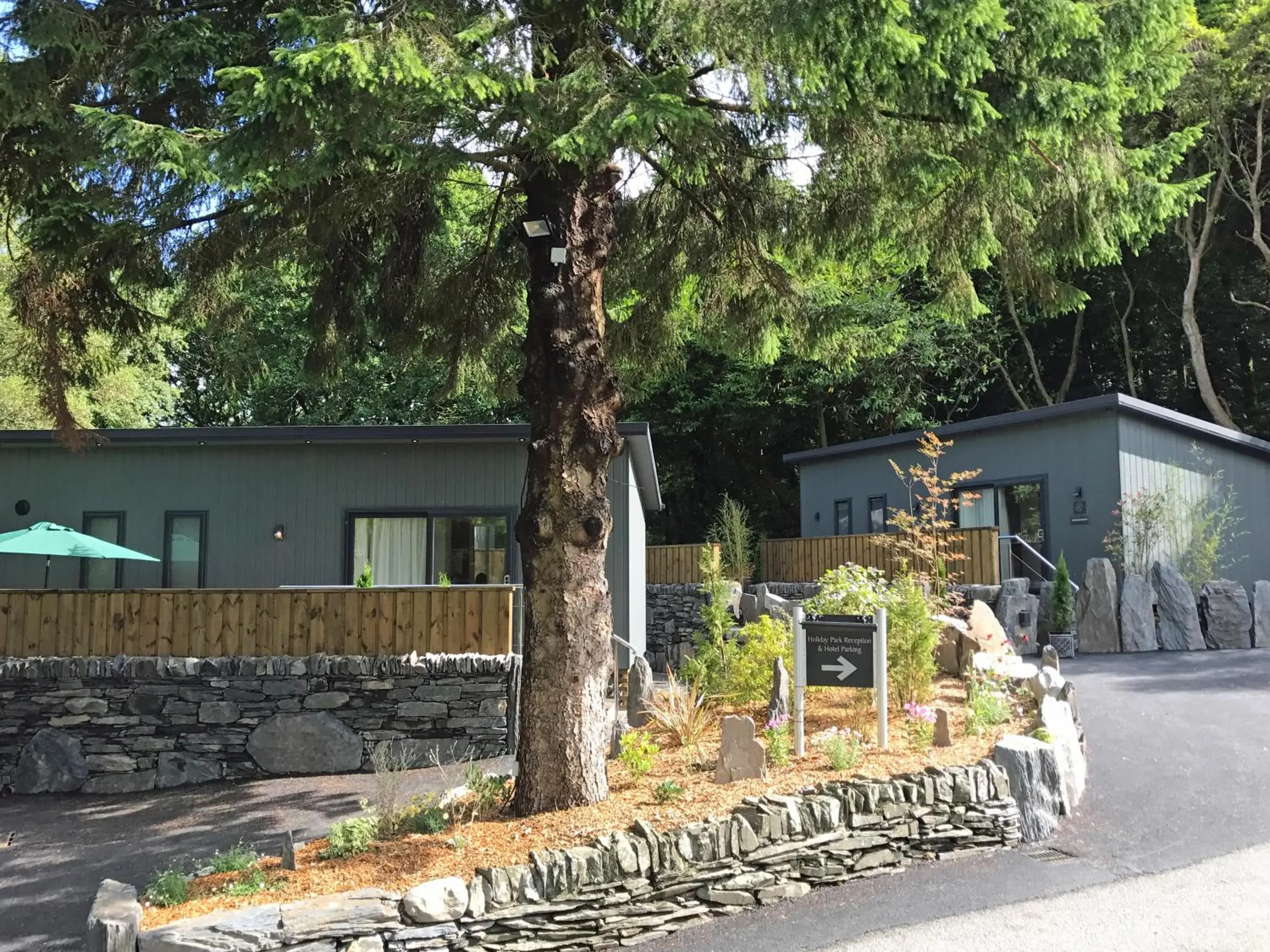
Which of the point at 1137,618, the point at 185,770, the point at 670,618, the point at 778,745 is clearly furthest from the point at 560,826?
the point at 670,618

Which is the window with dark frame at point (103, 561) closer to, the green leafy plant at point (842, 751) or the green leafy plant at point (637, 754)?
the green leafy plant at point (637, 754)

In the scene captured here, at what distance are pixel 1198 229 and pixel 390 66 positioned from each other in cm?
2488

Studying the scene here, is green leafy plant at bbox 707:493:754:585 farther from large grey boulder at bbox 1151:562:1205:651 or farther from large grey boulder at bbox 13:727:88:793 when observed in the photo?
large grey boulder at bbox 13:727:88:793

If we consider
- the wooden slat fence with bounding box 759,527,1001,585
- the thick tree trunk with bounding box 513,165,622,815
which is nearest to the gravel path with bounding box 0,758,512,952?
the thick tree trunk with bounding box 513,165,622,815

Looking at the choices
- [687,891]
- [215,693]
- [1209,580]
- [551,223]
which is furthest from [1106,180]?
[1209,580]

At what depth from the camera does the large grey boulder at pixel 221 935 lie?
408cm

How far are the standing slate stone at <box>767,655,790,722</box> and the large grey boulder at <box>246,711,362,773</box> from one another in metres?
4.26

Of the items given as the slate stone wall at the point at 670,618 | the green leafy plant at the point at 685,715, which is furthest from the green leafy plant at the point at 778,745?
the slate stone wall at the point at 670,618

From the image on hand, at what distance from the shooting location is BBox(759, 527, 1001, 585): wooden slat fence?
13820mm

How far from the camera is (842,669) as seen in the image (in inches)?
241

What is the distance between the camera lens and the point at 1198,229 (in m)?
23.4

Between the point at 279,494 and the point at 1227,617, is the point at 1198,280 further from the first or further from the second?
the point at 279,494

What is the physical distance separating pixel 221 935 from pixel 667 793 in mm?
2418

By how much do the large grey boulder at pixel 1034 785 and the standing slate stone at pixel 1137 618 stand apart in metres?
8.28
